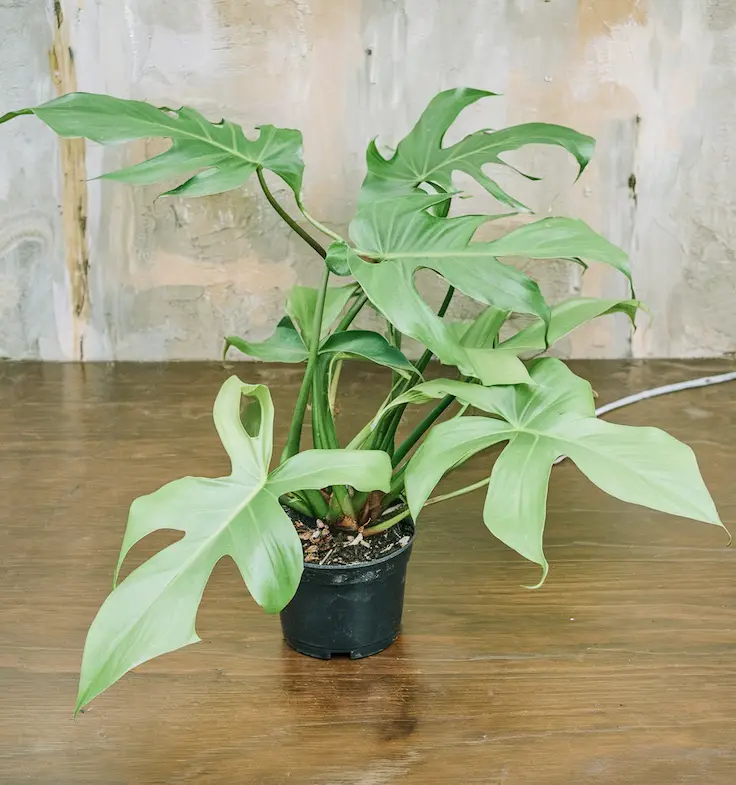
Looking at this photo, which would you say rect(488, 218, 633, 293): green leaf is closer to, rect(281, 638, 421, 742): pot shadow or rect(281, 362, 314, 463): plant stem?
rect(281, 362, 314, 463): plant stem

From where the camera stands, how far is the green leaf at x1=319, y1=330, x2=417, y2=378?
819mm

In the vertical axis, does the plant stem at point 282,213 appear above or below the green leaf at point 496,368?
above

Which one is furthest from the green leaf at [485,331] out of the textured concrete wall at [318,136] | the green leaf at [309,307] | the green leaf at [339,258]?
the textured concrete wall at [318,136]

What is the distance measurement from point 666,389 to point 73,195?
3.78ft

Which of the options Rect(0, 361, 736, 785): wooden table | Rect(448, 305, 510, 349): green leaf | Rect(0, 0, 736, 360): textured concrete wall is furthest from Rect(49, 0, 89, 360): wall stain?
Rect(448, 305, 510, 349): green leaf

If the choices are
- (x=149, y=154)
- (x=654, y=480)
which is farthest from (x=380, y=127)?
(x=654, y=480)

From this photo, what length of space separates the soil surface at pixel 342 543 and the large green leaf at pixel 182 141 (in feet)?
1.13

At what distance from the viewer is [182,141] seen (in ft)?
2.74

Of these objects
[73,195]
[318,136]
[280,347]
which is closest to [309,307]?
[280,347]

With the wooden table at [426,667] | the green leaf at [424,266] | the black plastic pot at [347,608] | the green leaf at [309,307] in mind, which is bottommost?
the wooden table at [426,667]

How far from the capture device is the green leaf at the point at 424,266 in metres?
0.71

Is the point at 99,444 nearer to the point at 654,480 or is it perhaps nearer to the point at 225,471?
the point at 225,471

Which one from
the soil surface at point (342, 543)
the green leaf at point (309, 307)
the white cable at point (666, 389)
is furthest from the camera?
the white cable at point (666, 389)

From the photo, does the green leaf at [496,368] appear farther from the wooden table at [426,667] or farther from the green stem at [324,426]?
the wooden table at [426,667]
